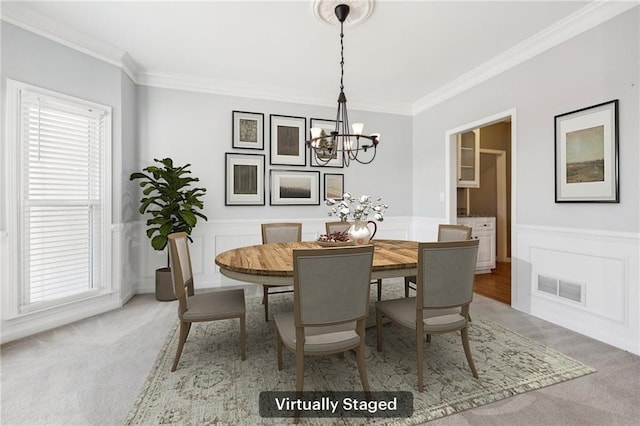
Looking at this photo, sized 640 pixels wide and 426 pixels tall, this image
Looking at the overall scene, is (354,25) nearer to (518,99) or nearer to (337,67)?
(337,67)

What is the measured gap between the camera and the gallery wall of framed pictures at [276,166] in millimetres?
4074

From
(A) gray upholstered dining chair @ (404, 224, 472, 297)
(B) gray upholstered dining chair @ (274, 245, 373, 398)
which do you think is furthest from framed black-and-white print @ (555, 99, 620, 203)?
(B) gray upholstered dining chair @ (274, 245, 373, 398)

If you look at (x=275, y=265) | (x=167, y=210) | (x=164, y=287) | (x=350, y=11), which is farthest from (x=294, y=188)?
(x=275, y=265)

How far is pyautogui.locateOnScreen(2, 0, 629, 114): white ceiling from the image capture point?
8.14ft

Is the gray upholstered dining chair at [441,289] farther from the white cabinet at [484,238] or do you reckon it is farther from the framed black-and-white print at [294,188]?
the white cabinet at [484,238]

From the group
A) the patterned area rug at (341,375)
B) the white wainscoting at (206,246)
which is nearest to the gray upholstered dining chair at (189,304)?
the patterned area rug at (341,375)

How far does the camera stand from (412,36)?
2881 millimetres

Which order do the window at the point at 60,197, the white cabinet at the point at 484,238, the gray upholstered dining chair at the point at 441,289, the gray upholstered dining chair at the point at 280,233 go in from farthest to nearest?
the white cabinet at the point at 484,238 → the gray upholstered dining chair at the point at 280,233 → the window at the point at 60,197 → the gray upholstered dining chair at the point at 441,289

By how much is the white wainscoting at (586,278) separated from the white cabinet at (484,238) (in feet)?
5.20

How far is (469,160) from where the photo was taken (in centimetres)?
498

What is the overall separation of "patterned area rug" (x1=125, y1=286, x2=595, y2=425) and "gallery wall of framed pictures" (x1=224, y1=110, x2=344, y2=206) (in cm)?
207

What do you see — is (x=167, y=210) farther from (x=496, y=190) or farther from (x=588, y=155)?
(x=496, y=190)

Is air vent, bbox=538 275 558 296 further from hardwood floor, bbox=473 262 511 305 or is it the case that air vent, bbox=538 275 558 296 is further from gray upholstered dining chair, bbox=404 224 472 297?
gray upholstered dining chair, bbox=404 224 472 297

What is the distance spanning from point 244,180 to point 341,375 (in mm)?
2890
